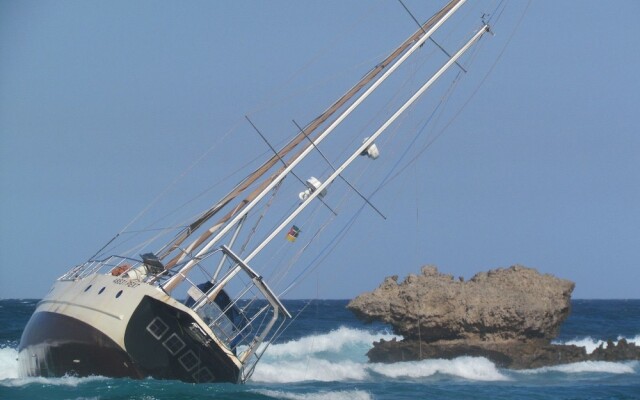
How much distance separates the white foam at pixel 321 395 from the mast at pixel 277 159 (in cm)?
446

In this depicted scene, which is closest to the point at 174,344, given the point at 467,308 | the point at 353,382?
the point at 353,382

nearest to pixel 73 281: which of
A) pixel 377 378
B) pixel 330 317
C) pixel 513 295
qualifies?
pixel 377 378

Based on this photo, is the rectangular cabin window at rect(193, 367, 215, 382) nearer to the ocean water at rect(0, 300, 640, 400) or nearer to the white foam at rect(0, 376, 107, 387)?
the ocean water at rect(0, 300, 640, 400)

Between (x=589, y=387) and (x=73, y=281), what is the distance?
46.8ft

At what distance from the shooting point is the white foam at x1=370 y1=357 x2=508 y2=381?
30688mm

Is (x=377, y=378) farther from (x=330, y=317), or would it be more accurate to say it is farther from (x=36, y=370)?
(x=330, y=317)

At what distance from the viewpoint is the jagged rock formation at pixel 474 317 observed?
32.0m

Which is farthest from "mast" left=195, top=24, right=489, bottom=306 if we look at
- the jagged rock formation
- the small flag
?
the jagged rock formation

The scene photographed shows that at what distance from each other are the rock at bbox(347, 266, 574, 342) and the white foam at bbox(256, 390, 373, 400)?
718 cm

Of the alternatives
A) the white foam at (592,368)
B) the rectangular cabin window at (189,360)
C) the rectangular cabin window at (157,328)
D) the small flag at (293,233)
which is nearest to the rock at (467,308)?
the white foam at (592,368)

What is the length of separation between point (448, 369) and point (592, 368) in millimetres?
5129

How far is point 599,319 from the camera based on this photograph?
238 ft

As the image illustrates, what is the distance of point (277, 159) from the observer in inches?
1123

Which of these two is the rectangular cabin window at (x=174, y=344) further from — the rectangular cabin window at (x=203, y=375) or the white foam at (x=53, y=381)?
the white foam at (x=53, y=381)
